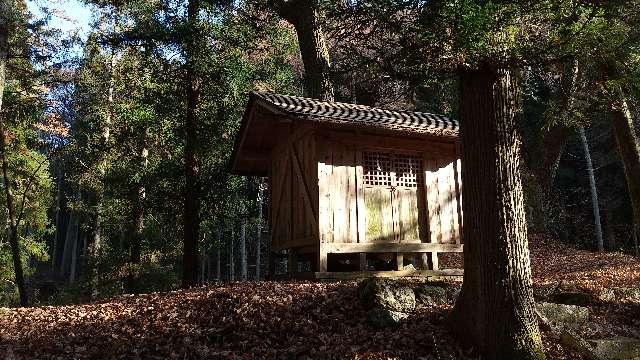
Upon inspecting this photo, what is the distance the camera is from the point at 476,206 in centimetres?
683

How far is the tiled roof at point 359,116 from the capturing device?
11.0 meters

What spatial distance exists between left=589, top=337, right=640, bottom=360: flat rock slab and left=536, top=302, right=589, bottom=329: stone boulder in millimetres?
668

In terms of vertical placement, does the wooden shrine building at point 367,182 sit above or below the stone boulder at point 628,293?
above

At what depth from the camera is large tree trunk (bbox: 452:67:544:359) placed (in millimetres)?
6477

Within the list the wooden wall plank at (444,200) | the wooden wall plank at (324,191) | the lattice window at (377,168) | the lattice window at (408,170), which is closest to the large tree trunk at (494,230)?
the wooden wall plank at (324,191)

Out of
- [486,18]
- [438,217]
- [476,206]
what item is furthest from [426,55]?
[438,217]

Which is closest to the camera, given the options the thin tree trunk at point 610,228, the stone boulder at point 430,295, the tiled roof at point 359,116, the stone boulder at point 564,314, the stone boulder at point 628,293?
the stone boulder at point 564,314

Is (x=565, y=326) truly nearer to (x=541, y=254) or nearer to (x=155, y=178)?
(x=541, y=254)

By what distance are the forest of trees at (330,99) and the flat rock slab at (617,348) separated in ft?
3.47

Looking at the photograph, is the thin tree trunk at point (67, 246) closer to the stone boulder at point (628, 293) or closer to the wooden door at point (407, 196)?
the wooden door at point (407, 196)

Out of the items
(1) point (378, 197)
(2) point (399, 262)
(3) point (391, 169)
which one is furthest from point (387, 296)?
(3) point (391, 169)

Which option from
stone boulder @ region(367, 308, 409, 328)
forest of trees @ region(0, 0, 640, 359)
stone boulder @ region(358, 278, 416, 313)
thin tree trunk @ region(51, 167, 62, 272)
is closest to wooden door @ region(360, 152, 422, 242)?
forest of trees @ region(0, 0, 640, 359)

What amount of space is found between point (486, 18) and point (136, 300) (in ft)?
28.0

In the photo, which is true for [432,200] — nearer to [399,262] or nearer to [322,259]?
[399,262]
